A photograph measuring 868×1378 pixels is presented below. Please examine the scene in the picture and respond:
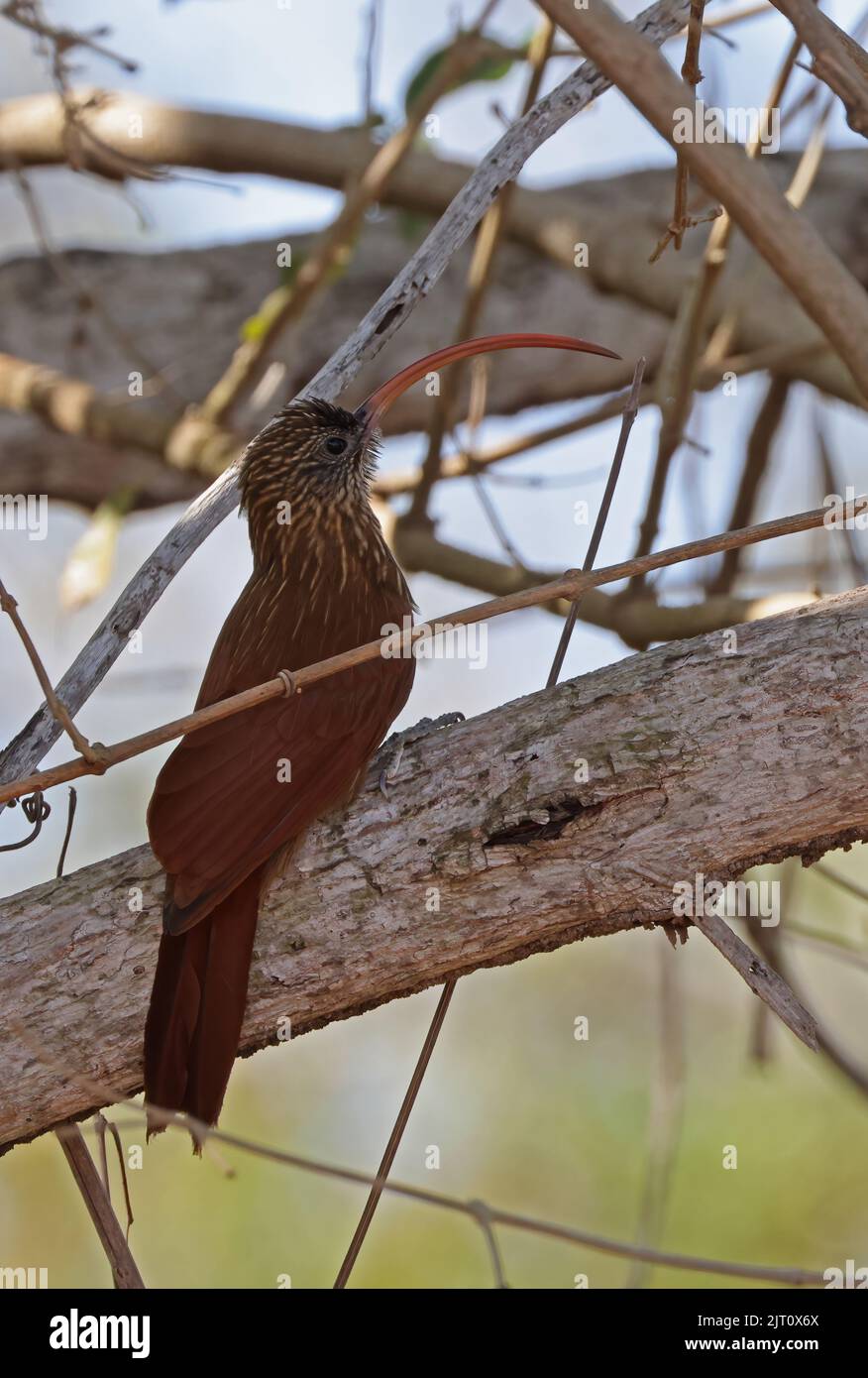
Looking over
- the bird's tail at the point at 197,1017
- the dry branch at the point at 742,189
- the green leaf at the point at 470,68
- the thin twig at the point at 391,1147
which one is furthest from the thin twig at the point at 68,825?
the green leaf at the point at 470,68

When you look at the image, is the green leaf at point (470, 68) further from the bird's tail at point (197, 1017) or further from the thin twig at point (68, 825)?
the bird's tail at point (197, 1017)

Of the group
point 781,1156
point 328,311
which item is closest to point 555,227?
point 328,311

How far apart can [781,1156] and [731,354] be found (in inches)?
133

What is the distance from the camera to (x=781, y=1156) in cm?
628

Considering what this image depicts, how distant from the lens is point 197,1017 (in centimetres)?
278

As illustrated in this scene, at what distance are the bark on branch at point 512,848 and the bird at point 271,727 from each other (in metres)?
0.08

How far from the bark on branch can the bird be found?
0.08 metres

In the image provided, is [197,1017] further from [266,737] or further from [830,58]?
[830,58]

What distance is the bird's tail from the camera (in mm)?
2768

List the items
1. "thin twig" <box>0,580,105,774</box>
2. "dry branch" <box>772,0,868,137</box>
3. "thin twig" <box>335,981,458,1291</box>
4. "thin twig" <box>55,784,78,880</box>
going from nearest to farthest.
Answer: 1. "dry branch" <box>772,0,868,137</box>
2. "thin twig" <box>0,580,105,774</box>
3. "thin twig" <box>335,981,458,1291</box>
4. "thin twig" <box>55,784,78,880</box>

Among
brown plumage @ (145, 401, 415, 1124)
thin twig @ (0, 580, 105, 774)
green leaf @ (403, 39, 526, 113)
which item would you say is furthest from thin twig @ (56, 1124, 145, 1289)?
green leaf @ (403, 39, 526, 113)

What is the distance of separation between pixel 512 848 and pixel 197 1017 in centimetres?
→ 68

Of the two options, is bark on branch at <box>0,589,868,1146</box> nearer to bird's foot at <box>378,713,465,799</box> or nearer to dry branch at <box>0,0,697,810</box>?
bird's foot at <box>378,713,465,799</box>

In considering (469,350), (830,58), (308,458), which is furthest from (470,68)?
(830,58)
